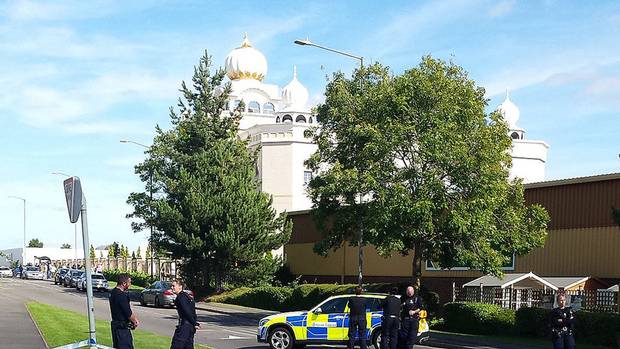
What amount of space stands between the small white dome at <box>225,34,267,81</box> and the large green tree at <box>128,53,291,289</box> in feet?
125

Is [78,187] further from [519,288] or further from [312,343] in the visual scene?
[519,288]

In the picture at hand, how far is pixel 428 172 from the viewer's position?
92.2 ft

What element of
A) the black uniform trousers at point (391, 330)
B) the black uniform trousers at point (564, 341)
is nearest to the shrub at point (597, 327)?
the black uniform trousers at point (564, 341)

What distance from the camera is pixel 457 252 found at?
1153 inches

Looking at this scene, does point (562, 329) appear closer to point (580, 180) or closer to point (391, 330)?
point (391, 330)

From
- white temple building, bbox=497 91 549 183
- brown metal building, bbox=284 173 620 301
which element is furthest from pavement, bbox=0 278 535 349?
white temple building, bbox=497 91 549 183

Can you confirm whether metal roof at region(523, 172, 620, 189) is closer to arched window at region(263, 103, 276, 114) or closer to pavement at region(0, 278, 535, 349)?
pavement at region(0, 278, 535, 349)

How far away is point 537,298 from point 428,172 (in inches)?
248

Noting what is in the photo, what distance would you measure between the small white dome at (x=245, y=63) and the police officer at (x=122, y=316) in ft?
268

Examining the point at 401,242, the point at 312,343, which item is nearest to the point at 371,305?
the point at 312,343

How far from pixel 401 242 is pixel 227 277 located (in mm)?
23557

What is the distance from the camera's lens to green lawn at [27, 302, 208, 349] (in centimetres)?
2003

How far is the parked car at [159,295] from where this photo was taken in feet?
140

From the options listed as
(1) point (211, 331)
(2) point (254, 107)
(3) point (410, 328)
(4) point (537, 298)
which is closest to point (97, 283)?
(1) point (211, 331)
